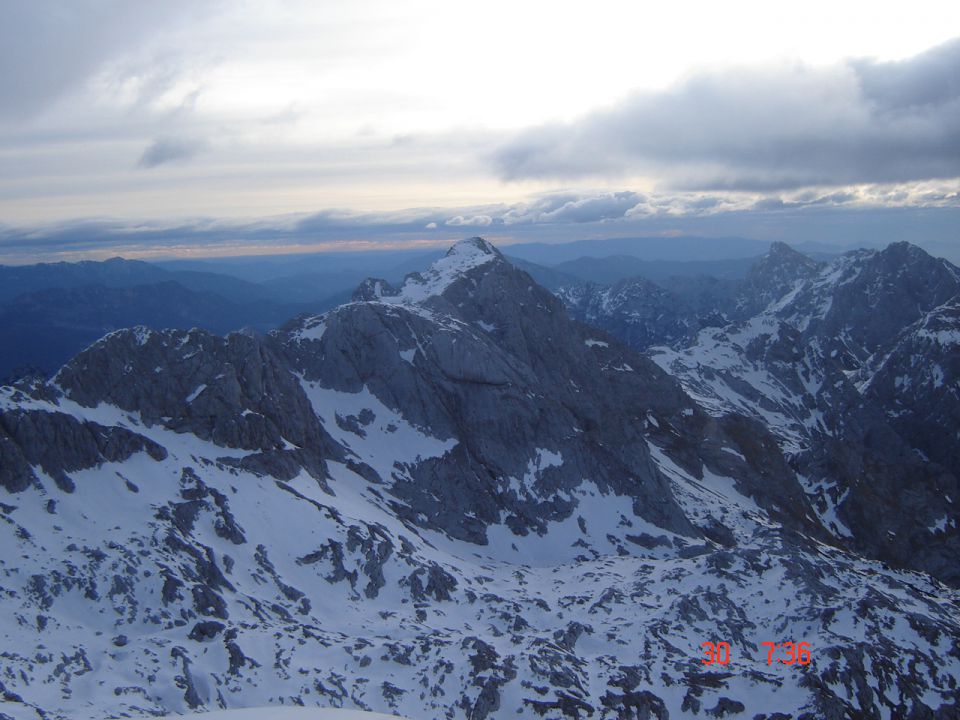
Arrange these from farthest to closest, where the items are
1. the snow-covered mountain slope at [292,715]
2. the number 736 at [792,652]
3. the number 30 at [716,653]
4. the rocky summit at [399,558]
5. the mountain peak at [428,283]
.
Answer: the mountain peak at [428,283] → the number 30 at [716,653] → the number 736 at [792,652] → the rocky summit at [399,558] → the snow-covered mountain slope at [292,715]

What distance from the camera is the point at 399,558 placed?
9600 cm

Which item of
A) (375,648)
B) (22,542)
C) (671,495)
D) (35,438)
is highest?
(35,438)

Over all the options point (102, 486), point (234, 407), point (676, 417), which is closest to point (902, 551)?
point (676, 417)

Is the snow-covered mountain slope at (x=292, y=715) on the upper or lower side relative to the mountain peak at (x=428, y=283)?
lower

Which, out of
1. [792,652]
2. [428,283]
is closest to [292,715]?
[792,652]

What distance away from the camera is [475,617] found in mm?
89375

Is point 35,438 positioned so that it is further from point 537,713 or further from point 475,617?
point 537,713

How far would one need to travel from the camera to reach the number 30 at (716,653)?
3098 inches

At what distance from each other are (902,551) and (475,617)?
412 feet

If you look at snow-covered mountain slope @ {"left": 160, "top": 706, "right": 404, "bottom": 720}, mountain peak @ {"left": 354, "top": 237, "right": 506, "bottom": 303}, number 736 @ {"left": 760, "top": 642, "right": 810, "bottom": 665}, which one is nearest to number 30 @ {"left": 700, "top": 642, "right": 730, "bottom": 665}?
number 736 @ {"left": 760, "top": 642, "right": 810, "bottom": 665}

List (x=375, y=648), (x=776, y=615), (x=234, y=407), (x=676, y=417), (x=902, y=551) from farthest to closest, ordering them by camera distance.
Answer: (x=676, y=417)
(x=902, y=551)
(x=234, y=407)
(x=776, y=615)
(x=375, y=648)

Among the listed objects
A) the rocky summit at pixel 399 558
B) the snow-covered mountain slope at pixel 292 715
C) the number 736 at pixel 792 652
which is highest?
the snow-covered mountain slope at pixel 292 715
